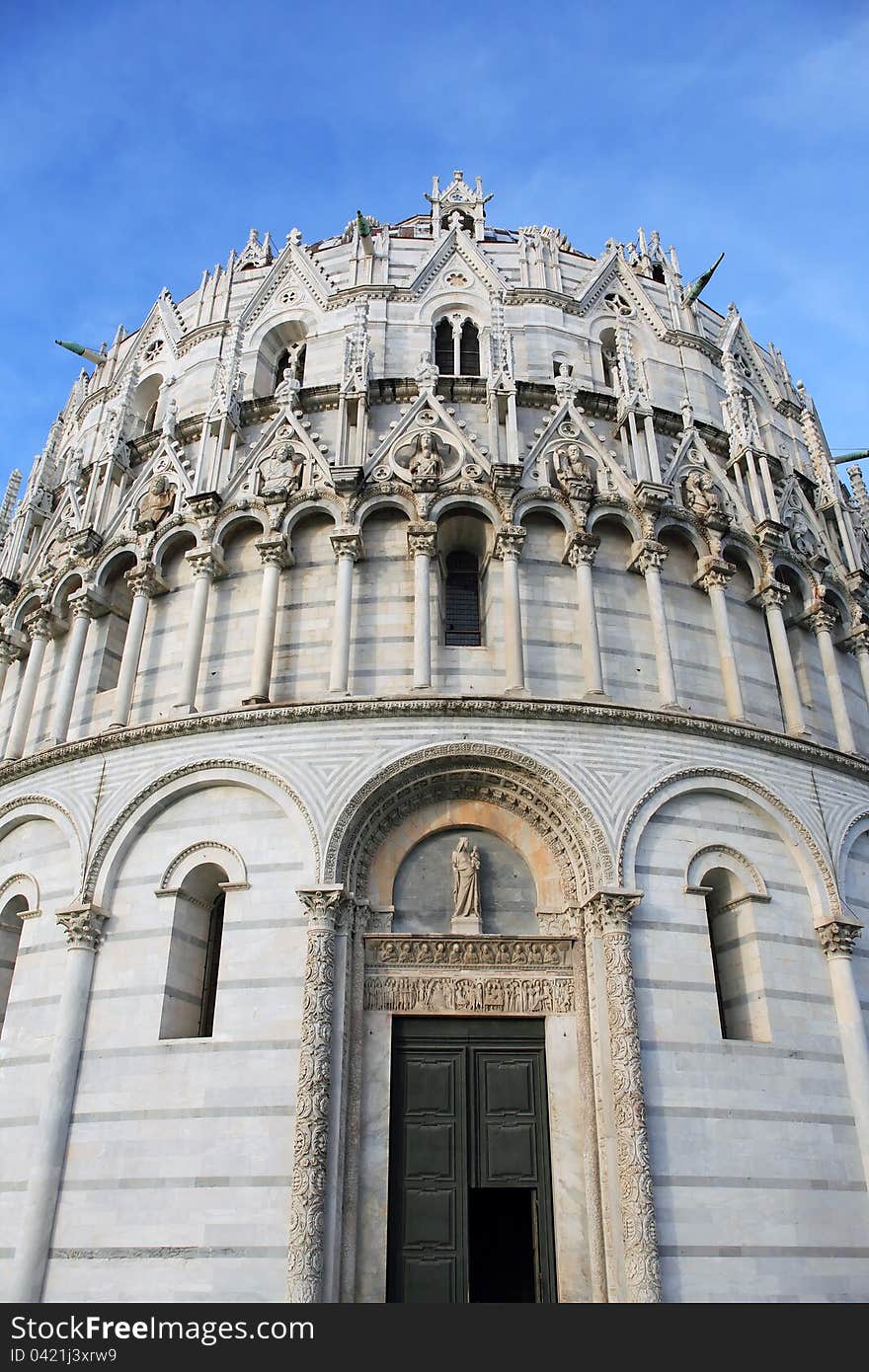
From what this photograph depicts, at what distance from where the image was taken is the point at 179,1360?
31.0ft

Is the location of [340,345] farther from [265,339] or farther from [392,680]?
[392,680]

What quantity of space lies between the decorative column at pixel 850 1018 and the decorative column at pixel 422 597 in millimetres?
6780

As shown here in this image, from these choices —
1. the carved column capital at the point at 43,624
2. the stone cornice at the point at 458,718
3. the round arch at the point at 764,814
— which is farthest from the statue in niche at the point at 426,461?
the carved column capital at the point at 43,624

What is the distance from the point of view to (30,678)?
17.7 meters

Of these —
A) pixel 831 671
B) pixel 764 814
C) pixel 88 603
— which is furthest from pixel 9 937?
pixel 831 671

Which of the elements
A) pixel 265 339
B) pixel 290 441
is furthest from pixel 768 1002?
pixel 265 339

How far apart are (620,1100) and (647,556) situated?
28.2 feet

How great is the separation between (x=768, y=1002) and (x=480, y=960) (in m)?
3.88

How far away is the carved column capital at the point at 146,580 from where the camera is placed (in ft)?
55.4

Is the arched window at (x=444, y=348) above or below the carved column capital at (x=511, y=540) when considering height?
above

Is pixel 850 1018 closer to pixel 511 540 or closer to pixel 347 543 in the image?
pixel 511 540

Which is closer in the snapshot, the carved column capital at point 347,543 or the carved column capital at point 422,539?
the carved column capital at point 422,539

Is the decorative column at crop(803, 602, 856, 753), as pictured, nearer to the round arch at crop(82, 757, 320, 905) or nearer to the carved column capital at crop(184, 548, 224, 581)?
the round arch at crop(82, 757, 320, 905)

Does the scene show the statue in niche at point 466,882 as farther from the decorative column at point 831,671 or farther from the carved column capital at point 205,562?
the decorative column at point 831,671
